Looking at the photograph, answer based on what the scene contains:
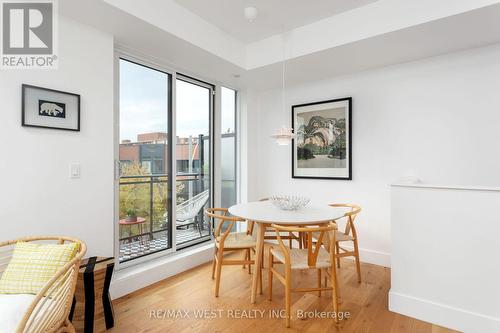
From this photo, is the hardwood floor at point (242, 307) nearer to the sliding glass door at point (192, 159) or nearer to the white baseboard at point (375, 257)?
the white baseboard at point (375, 257)

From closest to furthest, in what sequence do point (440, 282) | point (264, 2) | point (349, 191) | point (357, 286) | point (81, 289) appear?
point (81, 289) < point (440, 282) < point (264, 2) < point (357, 286) < point (349, 191)

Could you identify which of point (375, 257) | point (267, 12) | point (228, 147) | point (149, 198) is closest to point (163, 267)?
point (149, 198)

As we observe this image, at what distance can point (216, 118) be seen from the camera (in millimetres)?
3822

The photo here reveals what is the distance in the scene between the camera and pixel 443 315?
2.08 m

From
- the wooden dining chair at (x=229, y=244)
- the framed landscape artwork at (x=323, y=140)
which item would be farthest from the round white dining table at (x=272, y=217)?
the framed landscape artwork at (x=323, y=140)

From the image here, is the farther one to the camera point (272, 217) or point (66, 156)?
point (272, 217)

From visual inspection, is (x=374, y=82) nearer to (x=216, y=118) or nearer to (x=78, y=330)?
(x=216, y=118)

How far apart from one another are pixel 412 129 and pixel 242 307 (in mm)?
2620

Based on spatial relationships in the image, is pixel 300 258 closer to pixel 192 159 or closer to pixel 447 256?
pixel 447 256

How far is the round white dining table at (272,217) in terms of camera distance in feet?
7.20

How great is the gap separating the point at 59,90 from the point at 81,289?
1513 millimetres

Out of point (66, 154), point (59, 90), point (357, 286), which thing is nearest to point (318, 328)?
point (357, 286)

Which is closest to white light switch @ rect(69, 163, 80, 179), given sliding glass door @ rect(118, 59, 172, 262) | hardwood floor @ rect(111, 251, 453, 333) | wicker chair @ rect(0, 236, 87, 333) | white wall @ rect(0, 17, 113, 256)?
white wall @ rect(0, 17, 113, 256)

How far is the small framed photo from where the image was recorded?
2.00m
